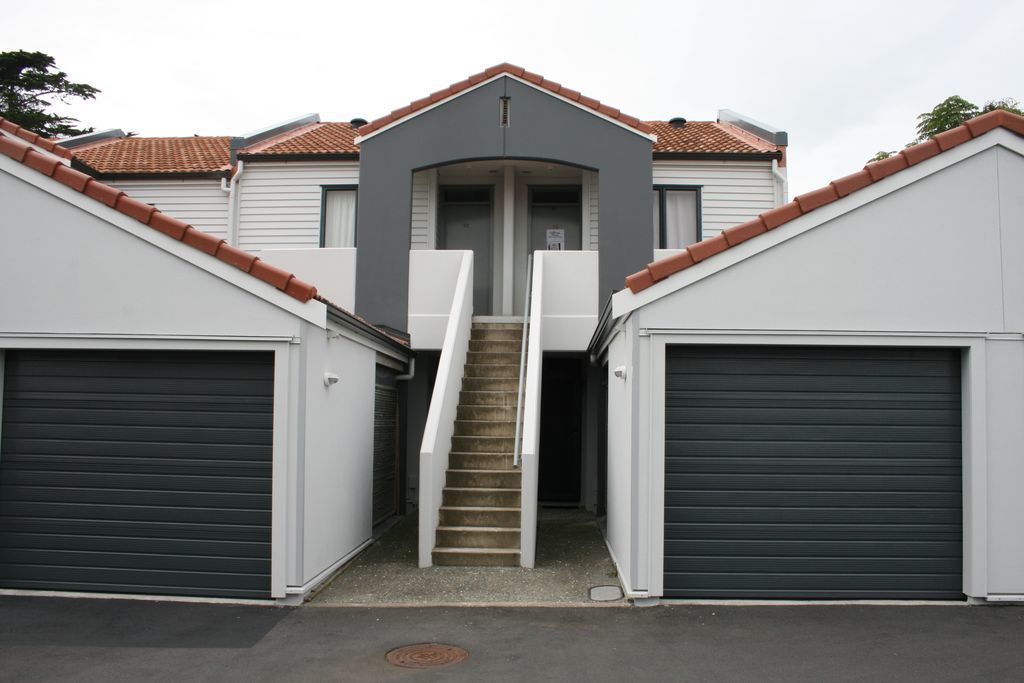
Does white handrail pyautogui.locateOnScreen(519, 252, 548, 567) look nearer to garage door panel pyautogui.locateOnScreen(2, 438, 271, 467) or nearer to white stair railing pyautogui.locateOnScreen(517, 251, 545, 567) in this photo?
white stair railing pyautogui.locateOnScreen(517, 251, 545, 567)

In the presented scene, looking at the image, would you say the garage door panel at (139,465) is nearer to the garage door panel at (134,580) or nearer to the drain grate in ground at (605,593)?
the garage door panel at (134,580)

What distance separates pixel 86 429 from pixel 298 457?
88.0 inches

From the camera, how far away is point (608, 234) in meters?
13.2

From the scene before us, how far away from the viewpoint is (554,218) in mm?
15438

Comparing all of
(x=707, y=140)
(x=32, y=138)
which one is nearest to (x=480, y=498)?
(x=32, y=138)

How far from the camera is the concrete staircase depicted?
9.02 meters

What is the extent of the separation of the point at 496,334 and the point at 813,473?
6434 millimetres

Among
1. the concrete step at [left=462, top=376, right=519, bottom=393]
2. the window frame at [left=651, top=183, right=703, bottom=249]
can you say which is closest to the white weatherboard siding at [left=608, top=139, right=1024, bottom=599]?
the concrete step at [left=462, top=376, right=519, bottom=393]

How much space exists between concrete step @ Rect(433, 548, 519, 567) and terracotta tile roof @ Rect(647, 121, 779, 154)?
8.61 m

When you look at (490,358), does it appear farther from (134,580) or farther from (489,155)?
(134,580)

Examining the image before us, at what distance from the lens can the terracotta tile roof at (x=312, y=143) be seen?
49.4 feet

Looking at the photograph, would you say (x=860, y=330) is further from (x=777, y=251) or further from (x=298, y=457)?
(x=298, y=457)

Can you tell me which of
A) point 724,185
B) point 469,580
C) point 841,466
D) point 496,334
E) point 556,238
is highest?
point 724,185

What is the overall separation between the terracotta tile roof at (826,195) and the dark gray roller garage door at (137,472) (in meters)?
3.90
